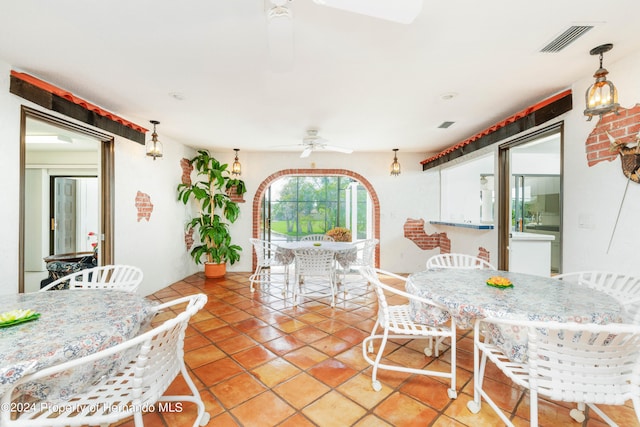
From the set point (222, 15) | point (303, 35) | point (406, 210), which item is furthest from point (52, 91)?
point (406, 210)

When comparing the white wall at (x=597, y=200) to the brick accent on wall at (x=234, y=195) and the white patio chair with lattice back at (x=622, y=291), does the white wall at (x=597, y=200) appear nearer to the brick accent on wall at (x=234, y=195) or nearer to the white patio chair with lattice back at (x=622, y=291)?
the white patio chair with lattice back at (x=622, y=291)

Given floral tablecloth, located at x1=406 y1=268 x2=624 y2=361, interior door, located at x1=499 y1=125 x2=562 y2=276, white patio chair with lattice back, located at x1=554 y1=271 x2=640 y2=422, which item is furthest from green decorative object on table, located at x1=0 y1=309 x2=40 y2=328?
interior door, located at x1=499 y1=125 x2=562 y2=276

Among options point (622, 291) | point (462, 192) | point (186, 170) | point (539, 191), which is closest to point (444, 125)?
point (462, 192)

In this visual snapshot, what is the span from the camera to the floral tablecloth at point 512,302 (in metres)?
1.36

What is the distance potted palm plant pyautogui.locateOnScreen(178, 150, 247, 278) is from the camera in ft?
15.1

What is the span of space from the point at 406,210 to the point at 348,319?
9.64ft

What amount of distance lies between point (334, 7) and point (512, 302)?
168 centimetres

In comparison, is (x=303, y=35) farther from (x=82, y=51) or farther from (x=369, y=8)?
(x=82, y=51)

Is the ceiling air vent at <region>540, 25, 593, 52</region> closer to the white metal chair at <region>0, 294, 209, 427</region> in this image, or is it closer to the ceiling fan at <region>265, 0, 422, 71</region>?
the ceiling fan at <region>265, 0, 422, 71</region>

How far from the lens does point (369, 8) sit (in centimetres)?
101

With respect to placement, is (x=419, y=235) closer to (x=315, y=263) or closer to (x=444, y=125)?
(x=444, y=125)

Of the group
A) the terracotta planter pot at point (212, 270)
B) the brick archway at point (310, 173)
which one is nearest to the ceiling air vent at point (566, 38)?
the brick archway at point (310, 173)

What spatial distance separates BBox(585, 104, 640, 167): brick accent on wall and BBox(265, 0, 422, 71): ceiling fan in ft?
6.69

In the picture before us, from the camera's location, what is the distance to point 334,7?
40.1 inches
